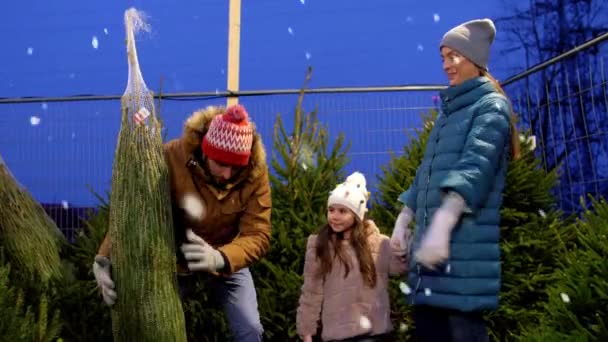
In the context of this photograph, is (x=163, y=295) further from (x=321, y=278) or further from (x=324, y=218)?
(x=324, y=218)

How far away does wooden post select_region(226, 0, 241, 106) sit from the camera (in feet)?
17.8

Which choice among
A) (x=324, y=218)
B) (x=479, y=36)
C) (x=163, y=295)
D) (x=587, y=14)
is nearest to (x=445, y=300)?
(x=479, y=36)

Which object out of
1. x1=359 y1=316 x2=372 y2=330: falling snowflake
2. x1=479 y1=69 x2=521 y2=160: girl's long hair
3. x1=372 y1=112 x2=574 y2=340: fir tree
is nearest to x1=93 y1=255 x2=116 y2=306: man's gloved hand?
x1=359 y1=316 x2=372 y2=330: falling snowflake

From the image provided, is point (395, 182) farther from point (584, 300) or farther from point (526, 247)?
point (584, 300)

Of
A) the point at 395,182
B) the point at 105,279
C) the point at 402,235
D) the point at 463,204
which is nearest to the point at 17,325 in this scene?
the point at 105,279

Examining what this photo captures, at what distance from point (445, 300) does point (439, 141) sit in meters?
0.57

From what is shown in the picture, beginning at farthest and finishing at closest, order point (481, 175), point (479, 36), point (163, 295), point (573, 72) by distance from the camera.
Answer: point (573, 72) → point (163, 295) → point (479, 36) → point (481, 175)

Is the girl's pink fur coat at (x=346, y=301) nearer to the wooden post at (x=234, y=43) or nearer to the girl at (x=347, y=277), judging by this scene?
the girl at (x=347, y=277)

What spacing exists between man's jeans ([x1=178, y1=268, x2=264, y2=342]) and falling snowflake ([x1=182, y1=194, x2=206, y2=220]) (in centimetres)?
34

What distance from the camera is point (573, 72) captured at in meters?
6.50

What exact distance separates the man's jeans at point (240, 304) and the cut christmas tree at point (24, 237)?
1.12 m

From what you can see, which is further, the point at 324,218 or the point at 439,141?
the point at 324,218

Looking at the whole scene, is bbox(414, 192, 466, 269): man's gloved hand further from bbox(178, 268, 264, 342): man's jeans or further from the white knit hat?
the white knit hat

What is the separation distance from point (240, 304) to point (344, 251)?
646mm
